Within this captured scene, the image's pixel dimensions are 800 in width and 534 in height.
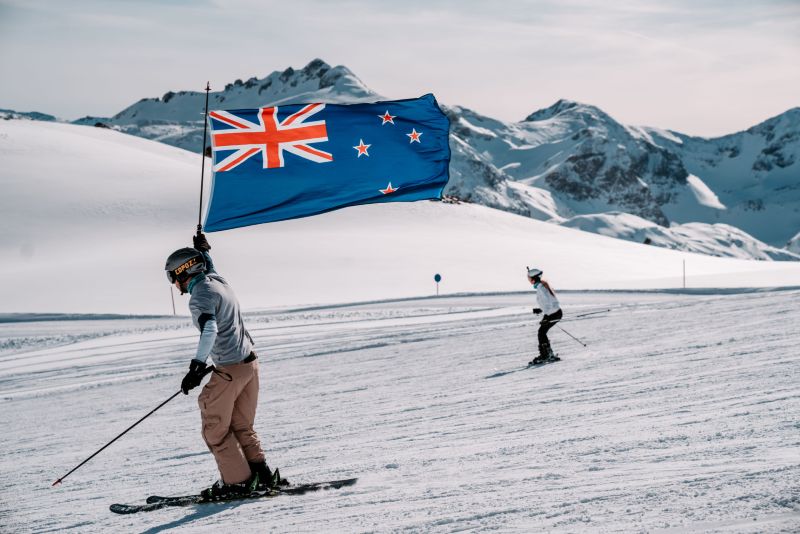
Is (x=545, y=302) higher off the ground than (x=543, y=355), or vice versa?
(x=545, y=302)

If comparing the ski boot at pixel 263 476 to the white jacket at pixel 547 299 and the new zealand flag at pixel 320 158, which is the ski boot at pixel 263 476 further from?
the white jacket at pixel 547 299

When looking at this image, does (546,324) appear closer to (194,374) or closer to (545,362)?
Answer: (545,362)

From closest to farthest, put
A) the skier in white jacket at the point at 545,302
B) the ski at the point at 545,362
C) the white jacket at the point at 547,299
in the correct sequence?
1. the ski at the point at 545,362
2. the skier in white jacket at the point at 545,302
3. the white jacket at the point at 547,299

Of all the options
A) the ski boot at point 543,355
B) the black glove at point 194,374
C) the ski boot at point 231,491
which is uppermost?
the black glove at point 194,374

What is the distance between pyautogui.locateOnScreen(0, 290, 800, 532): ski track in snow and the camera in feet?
17.5

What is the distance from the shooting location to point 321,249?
1786 inches

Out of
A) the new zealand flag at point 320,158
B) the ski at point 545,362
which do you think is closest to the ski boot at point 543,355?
the ski at point 545,362

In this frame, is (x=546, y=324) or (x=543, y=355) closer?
(x=543, y=355)

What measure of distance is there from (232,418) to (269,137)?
4.01m

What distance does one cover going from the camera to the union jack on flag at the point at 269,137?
9.03 meters

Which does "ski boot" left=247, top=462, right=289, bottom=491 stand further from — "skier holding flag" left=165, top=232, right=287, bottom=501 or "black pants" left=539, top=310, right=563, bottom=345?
"black pants" left=539, top=310, right=563, bottom=345

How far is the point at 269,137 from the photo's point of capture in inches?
365

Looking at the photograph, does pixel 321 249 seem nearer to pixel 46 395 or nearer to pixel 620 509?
pixel 46 395

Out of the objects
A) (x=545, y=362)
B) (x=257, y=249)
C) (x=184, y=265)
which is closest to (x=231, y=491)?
(x=184, y=265)
